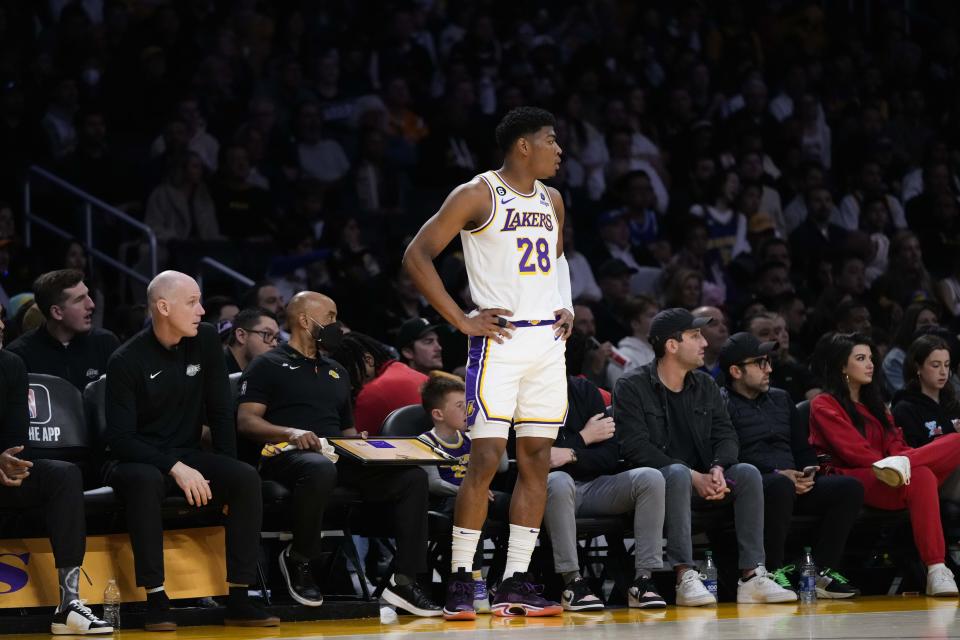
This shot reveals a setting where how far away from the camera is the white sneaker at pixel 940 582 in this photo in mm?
7363

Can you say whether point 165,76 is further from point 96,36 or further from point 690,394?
point 690,394

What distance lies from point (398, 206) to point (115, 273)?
2529 mm

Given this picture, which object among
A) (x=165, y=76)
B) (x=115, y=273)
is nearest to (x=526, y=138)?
(x=115, y=273)

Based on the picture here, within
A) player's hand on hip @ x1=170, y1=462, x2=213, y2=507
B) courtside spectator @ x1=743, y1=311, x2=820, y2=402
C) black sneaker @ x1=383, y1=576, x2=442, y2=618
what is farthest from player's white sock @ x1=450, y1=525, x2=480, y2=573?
courtside spectator @ x1=743, y1=311, x2=820, y2=402

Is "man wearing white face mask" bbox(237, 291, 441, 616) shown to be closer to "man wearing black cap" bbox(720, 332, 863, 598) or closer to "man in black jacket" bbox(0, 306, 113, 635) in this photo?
"man in black jacket" bbox(0, 306, 113, 635)

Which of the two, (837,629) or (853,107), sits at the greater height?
(853,107)

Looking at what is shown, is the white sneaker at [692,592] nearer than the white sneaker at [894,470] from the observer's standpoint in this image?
Yes

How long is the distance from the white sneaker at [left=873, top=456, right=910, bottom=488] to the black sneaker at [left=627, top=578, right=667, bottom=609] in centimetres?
145

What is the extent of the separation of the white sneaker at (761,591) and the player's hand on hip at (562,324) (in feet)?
5.57

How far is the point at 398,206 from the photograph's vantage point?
12.5 m

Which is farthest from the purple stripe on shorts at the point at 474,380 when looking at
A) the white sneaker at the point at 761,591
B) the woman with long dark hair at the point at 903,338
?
the woman with long dark hair at the point at 903,338

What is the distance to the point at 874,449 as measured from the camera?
795cm

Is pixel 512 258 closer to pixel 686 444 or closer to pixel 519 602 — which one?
pixel 519 602

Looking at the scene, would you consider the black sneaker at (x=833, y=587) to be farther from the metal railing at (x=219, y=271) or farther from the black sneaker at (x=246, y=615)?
the metal railing at (x=219, y=271)
